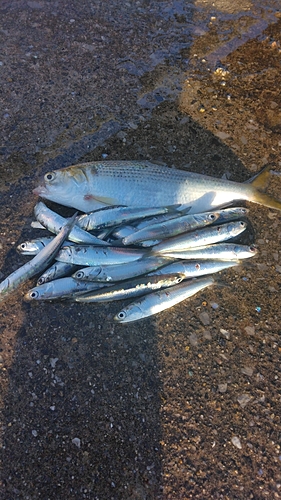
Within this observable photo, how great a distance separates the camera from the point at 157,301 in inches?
119

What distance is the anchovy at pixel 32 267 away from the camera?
3086mm

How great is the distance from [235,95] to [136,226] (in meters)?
2.68

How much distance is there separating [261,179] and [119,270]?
6.05 feet

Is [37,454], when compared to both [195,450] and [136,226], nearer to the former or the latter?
[195,450]

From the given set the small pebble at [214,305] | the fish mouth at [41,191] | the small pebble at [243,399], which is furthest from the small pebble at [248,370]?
the fish mouth at [41,191]

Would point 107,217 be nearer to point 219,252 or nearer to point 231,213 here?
point 219,252

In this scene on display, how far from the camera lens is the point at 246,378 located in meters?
2.92

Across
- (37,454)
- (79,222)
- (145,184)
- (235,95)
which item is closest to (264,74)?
(235,95)

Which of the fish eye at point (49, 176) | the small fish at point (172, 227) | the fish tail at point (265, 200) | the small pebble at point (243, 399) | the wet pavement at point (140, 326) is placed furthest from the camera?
the fish tail at point (265, 200)

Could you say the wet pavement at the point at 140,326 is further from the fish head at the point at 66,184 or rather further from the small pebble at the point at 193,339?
the fish head at the point at 66,184

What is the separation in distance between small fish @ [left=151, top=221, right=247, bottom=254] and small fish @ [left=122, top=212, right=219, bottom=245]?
2.2 inches

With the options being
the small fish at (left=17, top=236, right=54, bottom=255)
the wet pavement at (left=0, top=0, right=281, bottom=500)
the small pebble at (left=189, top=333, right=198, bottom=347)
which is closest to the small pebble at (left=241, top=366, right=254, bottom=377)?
the wet pavement at (left=0, top=0, right=281, bottom=500)

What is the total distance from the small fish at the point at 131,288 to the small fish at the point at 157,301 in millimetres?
64

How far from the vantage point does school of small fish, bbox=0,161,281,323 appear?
3066 mm
